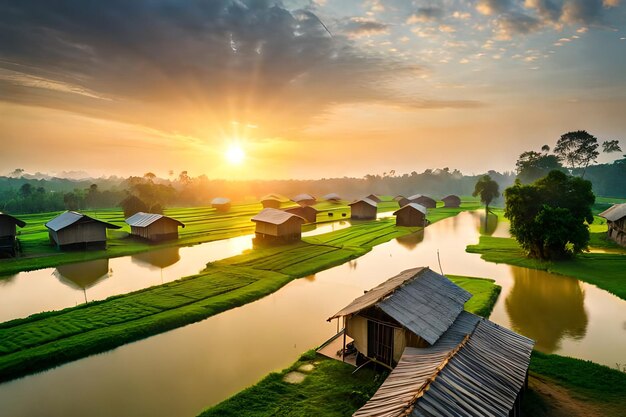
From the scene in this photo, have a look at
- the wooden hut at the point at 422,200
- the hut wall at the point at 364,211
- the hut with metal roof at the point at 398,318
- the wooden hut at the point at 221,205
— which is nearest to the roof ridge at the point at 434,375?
the hut with metal roof at the point at 398,318

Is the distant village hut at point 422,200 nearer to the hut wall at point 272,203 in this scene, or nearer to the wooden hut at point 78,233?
the hut wall at point 272,203

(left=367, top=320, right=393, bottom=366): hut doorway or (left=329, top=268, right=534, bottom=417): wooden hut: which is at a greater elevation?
(left=329, top=268, right=534, bottom=417): wooden hut

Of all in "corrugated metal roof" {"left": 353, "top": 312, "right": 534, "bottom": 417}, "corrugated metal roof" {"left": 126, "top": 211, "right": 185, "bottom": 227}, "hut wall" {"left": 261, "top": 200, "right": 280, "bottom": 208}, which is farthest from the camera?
"hut wall" {"left": 261, "top": 200, "right": 280, "bottom": 208}

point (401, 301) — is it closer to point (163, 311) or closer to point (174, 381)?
point (174, 381)

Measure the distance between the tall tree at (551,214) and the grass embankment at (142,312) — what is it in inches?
774

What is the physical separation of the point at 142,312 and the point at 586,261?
41655mm

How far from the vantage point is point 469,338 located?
44.8ft

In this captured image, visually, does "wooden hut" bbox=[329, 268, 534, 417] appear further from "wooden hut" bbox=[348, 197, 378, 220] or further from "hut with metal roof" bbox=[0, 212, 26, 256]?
"wooden hut" bbox=[348, 197, 378, 220]

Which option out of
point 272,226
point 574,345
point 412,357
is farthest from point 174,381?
point 272,226

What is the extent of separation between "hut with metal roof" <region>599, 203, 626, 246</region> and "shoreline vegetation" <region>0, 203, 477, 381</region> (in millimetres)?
35695

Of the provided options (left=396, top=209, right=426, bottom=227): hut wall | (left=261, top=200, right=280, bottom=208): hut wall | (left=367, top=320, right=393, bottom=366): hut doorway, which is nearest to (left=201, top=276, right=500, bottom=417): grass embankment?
(left=367, top=320, right=393, bottom=366): hut doorway

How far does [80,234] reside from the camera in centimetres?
4172

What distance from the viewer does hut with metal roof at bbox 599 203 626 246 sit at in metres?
42.9

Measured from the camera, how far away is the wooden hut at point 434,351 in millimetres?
10000
